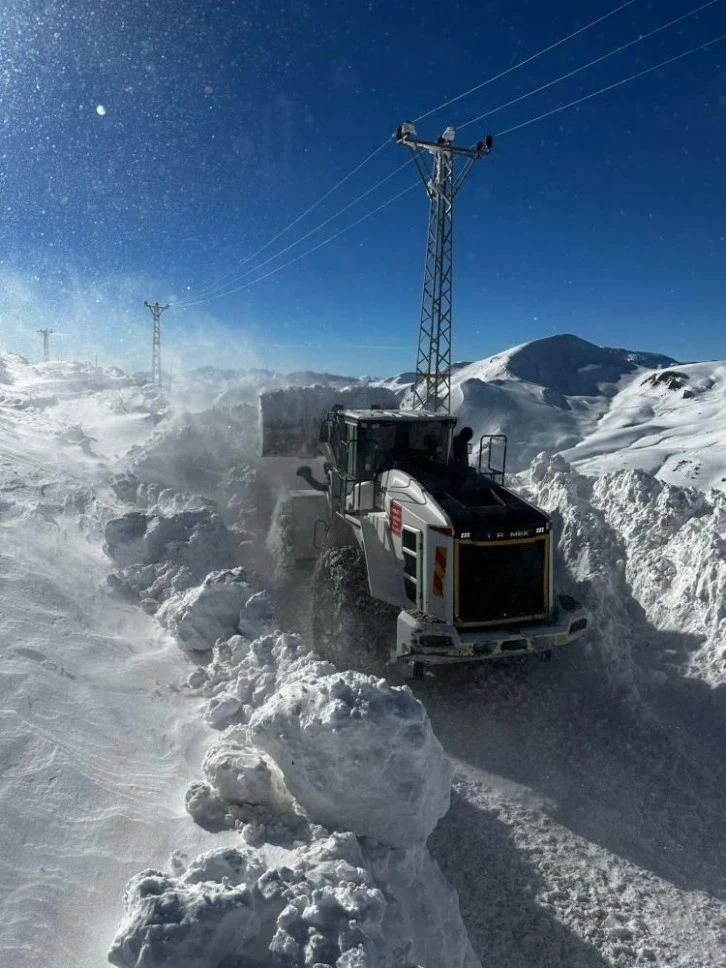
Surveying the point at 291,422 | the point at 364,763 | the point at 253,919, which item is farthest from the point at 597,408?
the point at 253,919

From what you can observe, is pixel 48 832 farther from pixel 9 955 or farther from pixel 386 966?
pixel 386 966

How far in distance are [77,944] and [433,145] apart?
12.1 metres

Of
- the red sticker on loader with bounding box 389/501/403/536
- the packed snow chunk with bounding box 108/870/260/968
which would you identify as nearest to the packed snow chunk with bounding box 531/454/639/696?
the red sticker on loader with bounding box 389/501/403/536

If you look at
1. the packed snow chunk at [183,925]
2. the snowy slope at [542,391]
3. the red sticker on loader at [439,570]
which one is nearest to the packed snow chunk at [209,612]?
the red sticker on loader at [439,570]

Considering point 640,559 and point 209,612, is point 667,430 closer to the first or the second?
point 640,559

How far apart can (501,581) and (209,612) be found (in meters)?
2.65

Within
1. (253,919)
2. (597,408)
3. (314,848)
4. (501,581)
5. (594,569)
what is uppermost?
(597,408)

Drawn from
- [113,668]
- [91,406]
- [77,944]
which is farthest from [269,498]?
[91,406]

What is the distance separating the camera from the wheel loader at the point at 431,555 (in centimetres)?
552

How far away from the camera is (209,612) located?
19.8 feet

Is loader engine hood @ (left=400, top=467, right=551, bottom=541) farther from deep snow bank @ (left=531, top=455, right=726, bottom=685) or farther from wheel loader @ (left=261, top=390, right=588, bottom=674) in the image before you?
deep snow bank @ (left=531, top=455, right=726, bottom=685)

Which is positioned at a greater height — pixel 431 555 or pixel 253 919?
pixel 431 555

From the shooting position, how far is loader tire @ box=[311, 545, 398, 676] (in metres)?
A: 6.13

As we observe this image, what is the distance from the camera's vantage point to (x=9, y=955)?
266 centimetres
